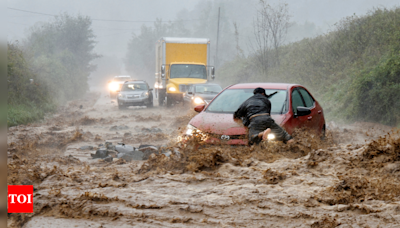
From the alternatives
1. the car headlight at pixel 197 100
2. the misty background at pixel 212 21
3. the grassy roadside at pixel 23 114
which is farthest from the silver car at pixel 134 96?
the misty background at pixel 212 21

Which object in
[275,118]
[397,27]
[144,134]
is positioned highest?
[397,27]

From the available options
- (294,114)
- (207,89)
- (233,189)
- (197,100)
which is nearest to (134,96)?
(207,89)

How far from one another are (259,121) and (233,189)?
1.70 meters

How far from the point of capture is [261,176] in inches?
206

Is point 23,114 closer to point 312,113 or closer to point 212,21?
point 312,113

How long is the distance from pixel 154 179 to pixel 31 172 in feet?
6.12

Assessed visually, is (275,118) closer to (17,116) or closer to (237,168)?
(237,168)

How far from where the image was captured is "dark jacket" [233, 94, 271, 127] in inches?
252

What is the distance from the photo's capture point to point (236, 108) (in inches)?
292

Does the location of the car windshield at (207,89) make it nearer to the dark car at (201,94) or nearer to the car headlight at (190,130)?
the dark car at (201,94)

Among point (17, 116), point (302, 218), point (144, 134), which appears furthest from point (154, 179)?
point (17, 116)

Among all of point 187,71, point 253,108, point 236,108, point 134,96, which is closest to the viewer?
point 253,108

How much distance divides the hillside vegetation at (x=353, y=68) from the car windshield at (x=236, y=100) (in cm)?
740

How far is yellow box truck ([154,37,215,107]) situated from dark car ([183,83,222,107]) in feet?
10.6
